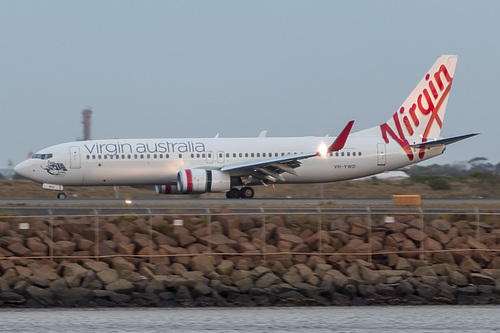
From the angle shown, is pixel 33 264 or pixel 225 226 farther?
pixel 225 226

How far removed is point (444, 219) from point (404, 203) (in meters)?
6.30

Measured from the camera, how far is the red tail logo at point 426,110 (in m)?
39.0

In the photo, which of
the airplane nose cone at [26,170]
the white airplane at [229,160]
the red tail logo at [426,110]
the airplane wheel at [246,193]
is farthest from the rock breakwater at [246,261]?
the red tail logo at [426,110]

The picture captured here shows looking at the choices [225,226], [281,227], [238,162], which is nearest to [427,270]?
[281,227]

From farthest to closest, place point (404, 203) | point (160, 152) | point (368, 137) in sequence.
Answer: point (368, 137)
point (160, 152)
point (404, 203)

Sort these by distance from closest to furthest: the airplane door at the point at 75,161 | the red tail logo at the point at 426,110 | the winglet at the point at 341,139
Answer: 1. the winglet at the point at 341,139
2. the airplane door at the point at 75,161
3. the red tail logo at the point at 426,110

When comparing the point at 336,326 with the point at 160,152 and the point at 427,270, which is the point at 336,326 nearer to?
the point at 427,270

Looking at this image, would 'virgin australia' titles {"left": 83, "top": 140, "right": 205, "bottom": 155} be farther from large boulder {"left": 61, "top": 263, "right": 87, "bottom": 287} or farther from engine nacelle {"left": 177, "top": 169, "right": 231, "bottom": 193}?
large boulder {"left": 61, "top": 263, "right": 87, "bottom": 287}

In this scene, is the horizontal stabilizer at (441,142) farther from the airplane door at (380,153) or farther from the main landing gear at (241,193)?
the main landing gear at (241,193)

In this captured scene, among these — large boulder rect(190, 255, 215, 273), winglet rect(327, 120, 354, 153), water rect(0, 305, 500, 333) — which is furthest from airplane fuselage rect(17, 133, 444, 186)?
water rect(0, 305, 500, 333)

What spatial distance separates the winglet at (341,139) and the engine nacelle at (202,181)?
5.03 meters

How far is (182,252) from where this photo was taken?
862 inches

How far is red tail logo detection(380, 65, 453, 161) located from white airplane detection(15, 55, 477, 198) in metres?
0.08

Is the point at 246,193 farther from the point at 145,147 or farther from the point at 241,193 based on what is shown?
the point at 145,147
